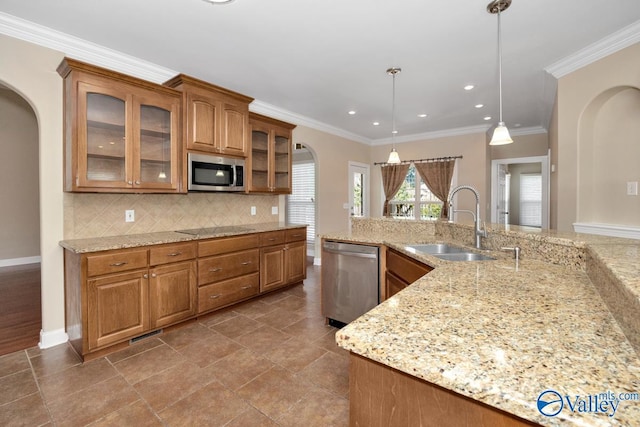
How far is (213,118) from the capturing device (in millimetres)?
3232

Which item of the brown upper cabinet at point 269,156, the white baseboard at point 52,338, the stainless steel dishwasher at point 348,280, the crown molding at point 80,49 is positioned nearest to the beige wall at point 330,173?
the brown upper cabinet at point 269,156

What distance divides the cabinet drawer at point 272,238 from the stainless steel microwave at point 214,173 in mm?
630

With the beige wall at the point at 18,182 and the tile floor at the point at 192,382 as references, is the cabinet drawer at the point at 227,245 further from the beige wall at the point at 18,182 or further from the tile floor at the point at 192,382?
the beige wall at the point at 18,182

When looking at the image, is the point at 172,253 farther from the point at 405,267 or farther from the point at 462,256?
the point at 462,256

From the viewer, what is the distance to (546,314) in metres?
0.93

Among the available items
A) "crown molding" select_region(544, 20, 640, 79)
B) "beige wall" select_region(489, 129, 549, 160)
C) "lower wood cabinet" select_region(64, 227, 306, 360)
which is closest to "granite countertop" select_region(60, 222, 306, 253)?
"lower wood cabinet" select_region(64, 227, 306, 360)

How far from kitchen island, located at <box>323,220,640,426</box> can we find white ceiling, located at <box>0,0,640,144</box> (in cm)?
203

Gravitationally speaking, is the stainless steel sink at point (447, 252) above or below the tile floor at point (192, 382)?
above

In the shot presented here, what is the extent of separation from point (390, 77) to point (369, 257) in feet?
6.87

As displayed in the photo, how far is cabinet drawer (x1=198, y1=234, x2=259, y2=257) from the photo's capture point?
9.83 ft

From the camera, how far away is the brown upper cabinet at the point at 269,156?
151 inches

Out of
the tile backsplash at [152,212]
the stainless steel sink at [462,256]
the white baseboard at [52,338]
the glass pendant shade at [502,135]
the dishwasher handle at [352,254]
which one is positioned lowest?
the white baseboard at [52,338]

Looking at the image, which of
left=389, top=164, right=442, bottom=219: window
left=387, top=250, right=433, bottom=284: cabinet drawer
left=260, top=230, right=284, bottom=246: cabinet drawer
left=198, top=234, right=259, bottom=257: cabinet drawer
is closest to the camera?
left=387, top=250, right=433, bottom=284: cabinet drawer

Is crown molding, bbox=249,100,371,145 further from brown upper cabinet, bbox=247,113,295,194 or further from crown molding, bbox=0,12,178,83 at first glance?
crown molding, bbox=0,12,178,83
